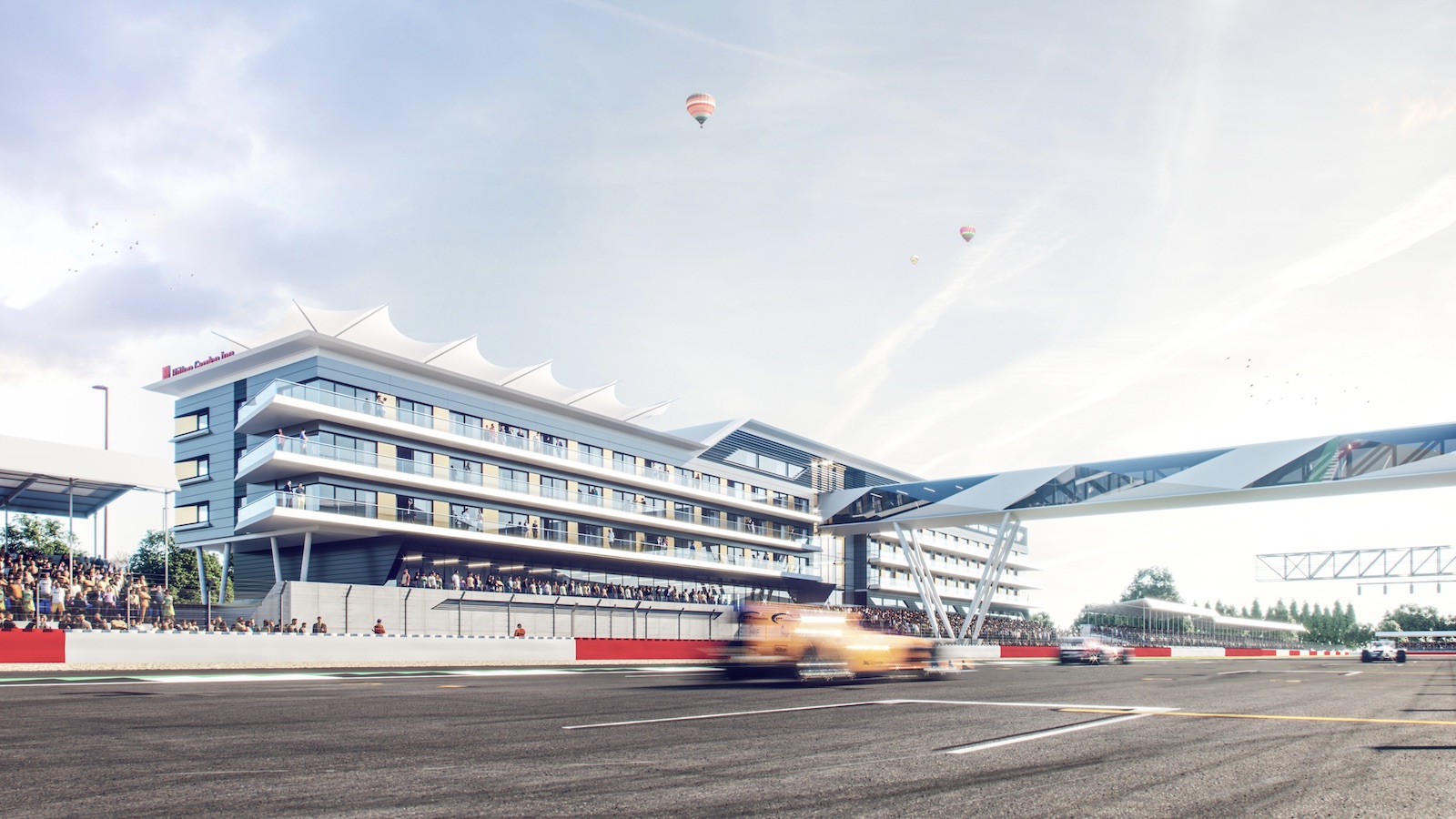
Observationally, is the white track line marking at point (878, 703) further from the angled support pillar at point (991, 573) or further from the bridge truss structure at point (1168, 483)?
the angled support pillar at point (991, 573)

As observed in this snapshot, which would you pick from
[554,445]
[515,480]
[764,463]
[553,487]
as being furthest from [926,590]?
[515,480]

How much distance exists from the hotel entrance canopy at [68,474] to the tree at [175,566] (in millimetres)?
33332

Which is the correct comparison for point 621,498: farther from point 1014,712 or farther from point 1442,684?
point 1014,712

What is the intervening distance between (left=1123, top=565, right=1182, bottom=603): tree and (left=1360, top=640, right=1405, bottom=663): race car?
426ft

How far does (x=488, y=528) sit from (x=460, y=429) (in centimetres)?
478

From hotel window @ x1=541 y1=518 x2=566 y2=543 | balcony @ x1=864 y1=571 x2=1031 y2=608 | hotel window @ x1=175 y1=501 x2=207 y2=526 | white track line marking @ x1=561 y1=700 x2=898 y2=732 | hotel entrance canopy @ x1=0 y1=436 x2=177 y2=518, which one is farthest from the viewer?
balcony @ x1=864 y1=571 x2=1031 y2=608

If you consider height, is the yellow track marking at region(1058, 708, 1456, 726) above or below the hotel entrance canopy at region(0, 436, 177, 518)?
below

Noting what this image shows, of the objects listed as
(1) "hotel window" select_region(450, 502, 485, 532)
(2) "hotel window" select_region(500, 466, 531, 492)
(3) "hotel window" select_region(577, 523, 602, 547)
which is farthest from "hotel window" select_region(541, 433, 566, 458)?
(1) "hotel window" select_region(450, 502, 485, 532)

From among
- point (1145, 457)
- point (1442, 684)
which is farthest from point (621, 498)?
point (1442, 684)

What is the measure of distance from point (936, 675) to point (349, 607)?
2794cm

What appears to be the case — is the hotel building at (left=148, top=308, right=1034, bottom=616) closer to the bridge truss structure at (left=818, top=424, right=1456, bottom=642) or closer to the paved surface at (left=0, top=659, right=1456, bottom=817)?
the bridge truss structure at (left=818, top=424, right=1456, bottom=642)

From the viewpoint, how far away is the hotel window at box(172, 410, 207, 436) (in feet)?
161

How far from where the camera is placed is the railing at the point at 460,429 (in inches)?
1661

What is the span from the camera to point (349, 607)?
132 ft
